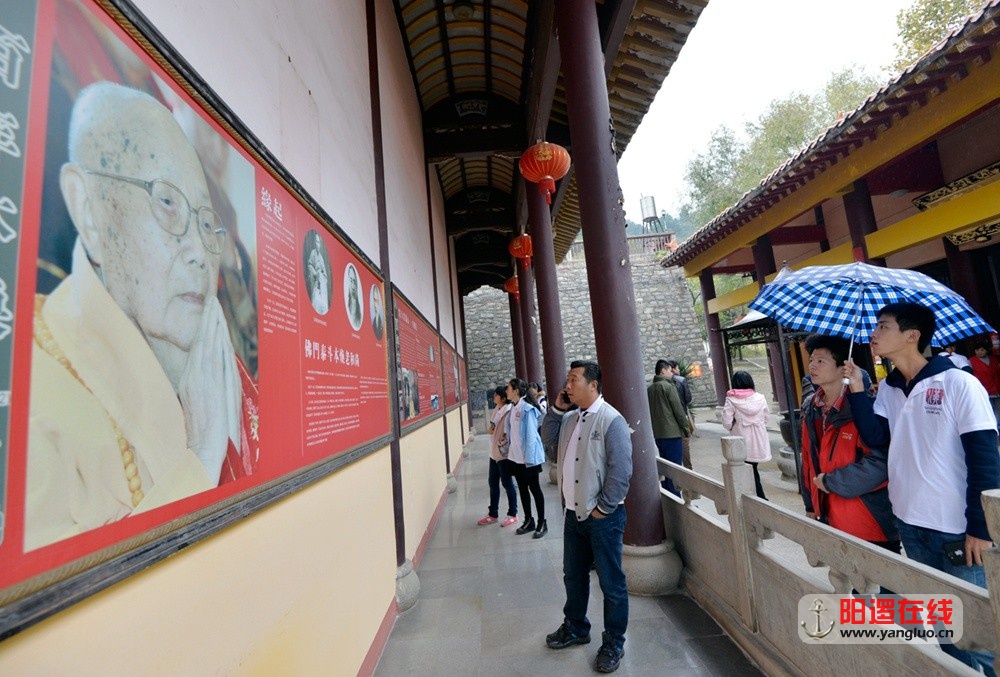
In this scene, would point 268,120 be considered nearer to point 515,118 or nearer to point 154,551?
point 154,551

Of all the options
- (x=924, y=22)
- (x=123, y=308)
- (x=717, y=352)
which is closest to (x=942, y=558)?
(x=123, y=308)

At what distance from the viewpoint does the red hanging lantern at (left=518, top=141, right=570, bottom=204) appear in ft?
16.9

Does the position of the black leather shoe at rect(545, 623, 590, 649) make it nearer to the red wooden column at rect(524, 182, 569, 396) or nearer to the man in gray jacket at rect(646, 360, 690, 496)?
the man in gray jacket at rect(646, 360, 690, 496)

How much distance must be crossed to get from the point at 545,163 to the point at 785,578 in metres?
4.32

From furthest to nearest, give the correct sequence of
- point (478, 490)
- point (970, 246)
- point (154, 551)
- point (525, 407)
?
1. point (478, 490)
2. point (970, 246)
3. point (525, 407)
4. point (154, 551)

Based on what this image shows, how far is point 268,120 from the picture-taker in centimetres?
181

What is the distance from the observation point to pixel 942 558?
171 cm

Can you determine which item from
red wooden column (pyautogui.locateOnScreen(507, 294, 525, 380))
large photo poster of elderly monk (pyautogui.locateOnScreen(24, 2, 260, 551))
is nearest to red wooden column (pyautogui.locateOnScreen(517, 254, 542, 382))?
red wooden column (pyautogui.locateOnScreen(507, 294, 525, 380))

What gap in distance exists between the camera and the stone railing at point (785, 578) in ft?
4.37

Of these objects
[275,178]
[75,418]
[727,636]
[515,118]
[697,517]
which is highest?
[515,118]

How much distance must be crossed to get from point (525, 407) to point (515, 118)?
4.80 meters

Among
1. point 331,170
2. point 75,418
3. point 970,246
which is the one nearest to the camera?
point 75,418

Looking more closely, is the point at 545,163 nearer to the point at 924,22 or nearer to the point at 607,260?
the point at 607,260

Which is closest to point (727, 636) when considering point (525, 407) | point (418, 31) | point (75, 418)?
point (525, 407)
